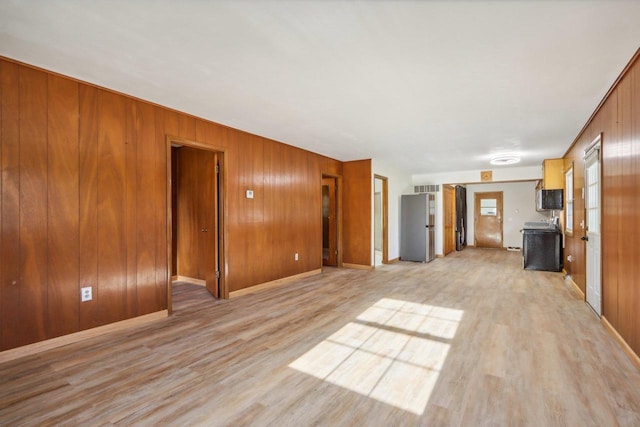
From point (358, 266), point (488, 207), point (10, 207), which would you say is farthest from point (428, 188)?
point (10, 207)

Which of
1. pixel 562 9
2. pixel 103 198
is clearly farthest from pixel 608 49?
pixel 103 198

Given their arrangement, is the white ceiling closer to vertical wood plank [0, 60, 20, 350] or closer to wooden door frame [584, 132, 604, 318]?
vertical wood plank [0, 60, 20, 350]

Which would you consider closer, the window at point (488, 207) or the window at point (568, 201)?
the window at point (568, 201)

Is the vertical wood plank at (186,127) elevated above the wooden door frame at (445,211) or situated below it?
above

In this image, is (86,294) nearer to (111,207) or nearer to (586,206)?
(111,207)

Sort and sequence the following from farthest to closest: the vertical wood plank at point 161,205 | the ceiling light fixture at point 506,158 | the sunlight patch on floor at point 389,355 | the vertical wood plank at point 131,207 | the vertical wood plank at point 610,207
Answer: the ceiling light fixture at point 506,158
the vertical wood plank at point 161,205
the vertical wood plank at point 131,207
the vertical wood plank at point 610,207
the sunlight patch on floor at point 389,355

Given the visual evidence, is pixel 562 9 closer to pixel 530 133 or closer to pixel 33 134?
pixel 530 133

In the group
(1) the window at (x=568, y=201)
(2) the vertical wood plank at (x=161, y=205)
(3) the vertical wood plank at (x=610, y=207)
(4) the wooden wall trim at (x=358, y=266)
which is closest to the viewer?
(3) the vertical wood plank at (x=610, y=207)

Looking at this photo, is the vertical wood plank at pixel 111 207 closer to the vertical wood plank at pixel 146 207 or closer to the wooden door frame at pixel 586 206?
the vertical wood plank at pixel 146 207

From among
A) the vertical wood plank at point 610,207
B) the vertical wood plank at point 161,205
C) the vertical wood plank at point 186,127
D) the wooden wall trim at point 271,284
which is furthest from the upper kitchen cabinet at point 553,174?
the vertical wood plank at point 161,205

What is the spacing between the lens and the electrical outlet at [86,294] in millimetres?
2799

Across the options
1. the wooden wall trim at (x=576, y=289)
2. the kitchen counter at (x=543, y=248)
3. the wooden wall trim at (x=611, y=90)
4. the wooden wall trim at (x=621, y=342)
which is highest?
the wooden wall trim at (x=611, y=90)

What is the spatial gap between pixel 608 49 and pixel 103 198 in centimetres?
444

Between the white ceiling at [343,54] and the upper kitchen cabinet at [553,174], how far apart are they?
2.95 m
